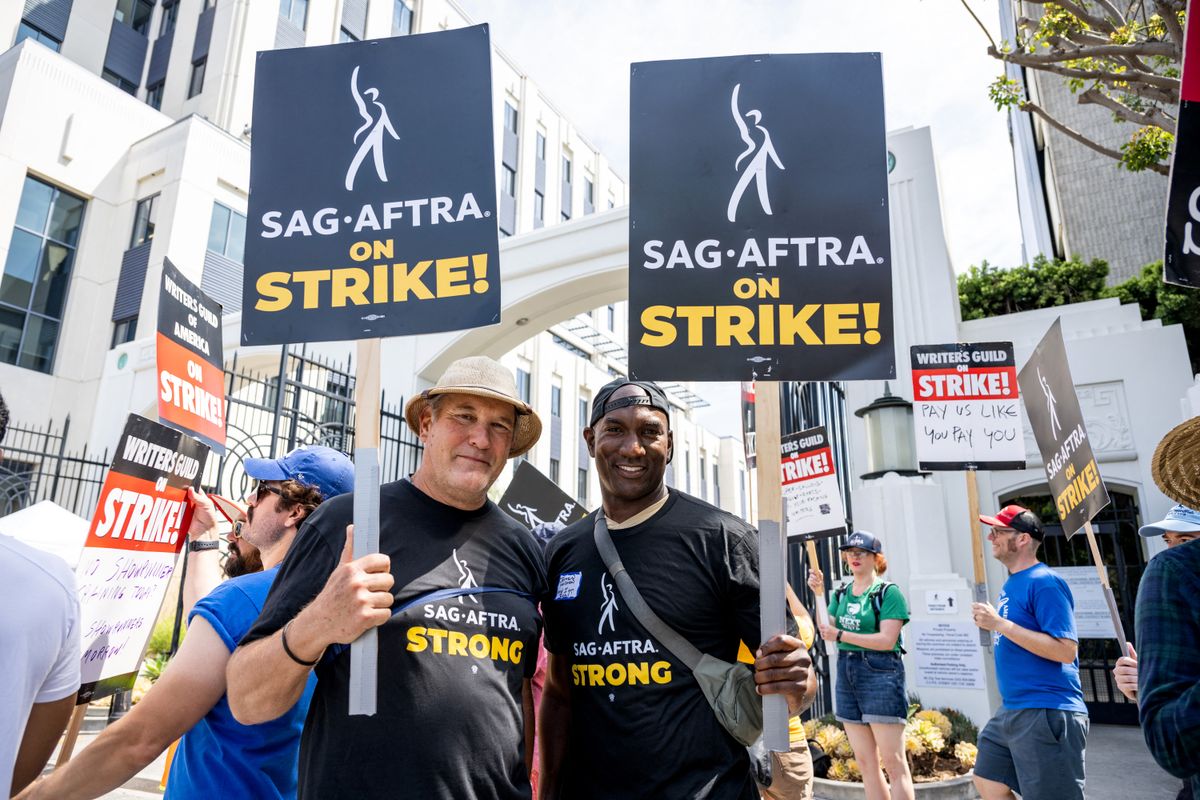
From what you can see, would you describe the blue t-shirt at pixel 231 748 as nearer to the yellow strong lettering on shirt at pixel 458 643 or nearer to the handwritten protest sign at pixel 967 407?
the yellow strong lettering on shirt at pixel 458 643

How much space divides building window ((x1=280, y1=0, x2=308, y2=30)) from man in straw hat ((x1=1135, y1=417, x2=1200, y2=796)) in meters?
28.2

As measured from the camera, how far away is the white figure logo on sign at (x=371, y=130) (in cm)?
256

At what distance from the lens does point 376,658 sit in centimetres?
199

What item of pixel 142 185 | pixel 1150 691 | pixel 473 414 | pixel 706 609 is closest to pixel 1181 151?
pixel 1150 691

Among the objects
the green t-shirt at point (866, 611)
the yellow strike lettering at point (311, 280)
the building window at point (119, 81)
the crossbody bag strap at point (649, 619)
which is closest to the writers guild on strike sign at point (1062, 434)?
the green t-shirt at point (866, 611)

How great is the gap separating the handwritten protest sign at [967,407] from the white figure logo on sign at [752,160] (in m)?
4.01

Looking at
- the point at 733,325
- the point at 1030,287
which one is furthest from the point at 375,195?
the point at 1030,287

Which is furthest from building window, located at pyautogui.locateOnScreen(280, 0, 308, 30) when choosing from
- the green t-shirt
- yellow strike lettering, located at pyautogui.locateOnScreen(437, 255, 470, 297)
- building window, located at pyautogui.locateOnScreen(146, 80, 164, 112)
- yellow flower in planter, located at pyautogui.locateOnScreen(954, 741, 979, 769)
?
yellow strike lettering, located at pyautogui.locateOnScreen(437, 255, 470, 297)

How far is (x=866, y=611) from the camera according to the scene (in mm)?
5984

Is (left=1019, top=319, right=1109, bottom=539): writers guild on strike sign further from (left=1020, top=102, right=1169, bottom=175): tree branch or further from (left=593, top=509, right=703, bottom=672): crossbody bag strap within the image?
(left=593, top=509, right=703, bottom=672): crossbody bag strap

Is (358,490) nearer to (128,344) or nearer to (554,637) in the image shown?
(554,637)

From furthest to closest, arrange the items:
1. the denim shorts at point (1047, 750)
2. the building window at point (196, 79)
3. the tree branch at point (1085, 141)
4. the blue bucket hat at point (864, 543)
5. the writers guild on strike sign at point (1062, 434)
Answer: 1. the building window at point (196, 79)
2. the tree branch at point (1085, 141)
3. the blue bucket hat at point (864, 543)
4. the writers guild on strike sign at point (1062, 434)
5. the denim shorts at point (1047, 750)

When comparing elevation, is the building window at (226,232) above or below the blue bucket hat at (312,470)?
above

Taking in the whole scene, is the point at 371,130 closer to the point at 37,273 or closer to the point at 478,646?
the point at 478,646
